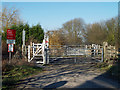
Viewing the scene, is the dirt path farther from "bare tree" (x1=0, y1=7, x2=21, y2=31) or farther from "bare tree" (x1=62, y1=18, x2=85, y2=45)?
"bare tree" (x1=0, y1=7, x2=21, y2=31)

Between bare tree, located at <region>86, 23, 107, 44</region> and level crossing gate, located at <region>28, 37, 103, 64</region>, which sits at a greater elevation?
bare tree, located at <region>86, 23, 107, 44</region>

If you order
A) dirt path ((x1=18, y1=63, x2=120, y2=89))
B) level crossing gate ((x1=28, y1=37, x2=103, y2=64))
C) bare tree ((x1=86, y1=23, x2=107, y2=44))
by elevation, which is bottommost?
dirt path ((x1=18, y1=63, x2=120, y2=89))

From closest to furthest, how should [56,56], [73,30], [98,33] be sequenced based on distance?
[98,33] < [56,56] < [73,30]

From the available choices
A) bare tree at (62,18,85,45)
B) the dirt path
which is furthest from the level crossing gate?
the dirt path

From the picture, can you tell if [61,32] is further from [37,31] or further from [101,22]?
[101,22]

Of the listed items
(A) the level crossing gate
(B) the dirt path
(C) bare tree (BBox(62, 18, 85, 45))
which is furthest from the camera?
(C) bare tree (BBox(62, 18, 85, 45))

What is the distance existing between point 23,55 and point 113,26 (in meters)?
7.99

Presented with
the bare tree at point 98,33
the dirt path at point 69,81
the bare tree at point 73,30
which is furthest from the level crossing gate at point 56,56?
the dirt path at point 69,81

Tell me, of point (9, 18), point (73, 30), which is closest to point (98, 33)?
point (73, 30)

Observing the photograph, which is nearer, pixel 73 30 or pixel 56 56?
pixel 56 56

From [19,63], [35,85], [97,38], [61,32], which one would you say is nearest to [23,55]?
[19,63]

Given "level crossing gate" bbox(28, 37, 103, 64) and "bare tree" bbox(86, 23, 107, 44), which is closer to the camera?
"bare tree" bbox(86, 23, 107, 44)

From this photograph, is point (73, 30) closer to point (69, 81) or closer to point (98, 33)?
point (98, 33)

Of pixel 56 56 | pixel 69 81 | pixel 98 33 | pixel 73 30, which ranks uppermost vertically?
pixel 73 30
